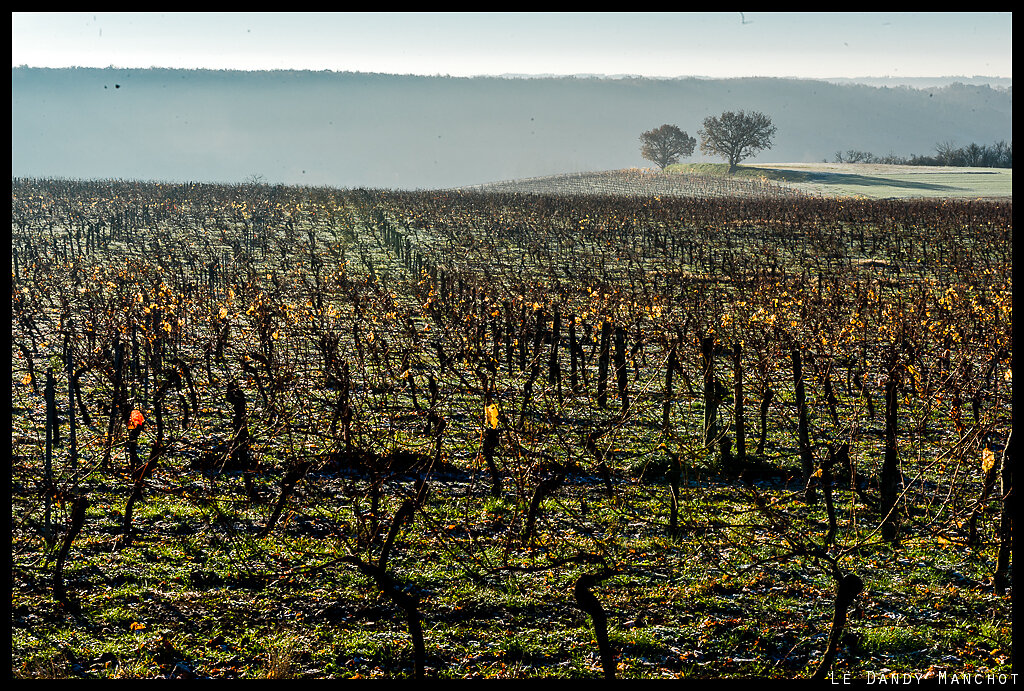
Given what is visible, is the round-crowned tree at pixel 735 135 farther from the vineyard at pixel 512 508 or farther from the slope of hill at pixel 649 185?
the vineyard at pixel 512 508

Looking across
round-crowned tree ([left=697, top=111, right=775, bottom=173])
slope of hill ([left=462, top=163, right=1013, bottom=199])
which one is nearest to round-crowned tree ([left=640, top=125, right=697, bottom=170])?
round-crowned tree ([left=697, top=111, right=775, bottom=173])

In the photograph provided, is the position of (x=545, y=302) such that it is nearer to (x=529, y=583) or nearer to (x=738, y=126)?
(x=529, y=583)

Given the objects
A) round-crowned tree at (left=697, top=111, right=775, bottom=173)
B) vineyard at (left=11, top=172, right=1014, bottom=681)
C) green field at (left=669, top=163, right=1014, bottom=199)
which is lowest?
vineyard at (left=11, top=172, right=1014, bottom=681)

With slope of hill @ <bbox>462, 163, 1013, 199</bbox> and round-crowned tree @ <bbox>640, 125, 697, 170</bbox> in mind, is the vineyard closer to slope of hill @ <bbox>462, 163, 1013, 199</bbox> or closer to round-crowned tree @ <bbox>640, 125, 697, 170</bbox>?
slope of hill @ <bbox>462, 163, 1013, 199</bbox>

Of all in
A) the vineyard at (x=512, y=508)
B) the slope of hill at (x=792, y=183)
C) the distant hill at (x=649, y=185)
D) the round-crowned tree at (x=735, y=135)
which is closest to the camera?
the vineyard at (x=512, y=508)

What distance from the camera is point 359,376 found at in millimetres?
18609

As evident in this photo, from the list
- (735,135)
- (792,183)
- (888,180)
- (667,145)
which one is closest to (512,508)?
(792,183)

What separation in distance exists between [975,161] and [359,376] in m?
105

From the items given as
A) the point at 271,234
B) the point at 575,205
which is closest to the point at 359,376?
the point at 271,234

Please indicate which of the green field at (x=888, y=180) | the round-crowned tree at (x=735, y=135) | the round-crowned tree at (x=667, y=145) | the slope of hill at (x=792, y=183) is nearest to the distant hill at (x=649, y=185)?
the slope of hill at (x=792, y=183)

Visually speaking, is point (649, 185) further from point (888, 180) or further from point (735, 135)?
point (735, 135)

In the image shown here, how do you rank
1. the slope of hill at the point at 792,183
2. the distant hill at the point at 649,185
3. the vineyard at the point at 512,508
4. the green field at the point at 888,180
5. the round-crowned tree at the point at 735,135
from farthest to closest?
the round-crowned tree at the point at 735,135 → the distant hill at the point at 649,185 → the slope of hill at the point at 792,183 → the green field at the point at 888,180 → the vineyard at the point at 512,508
